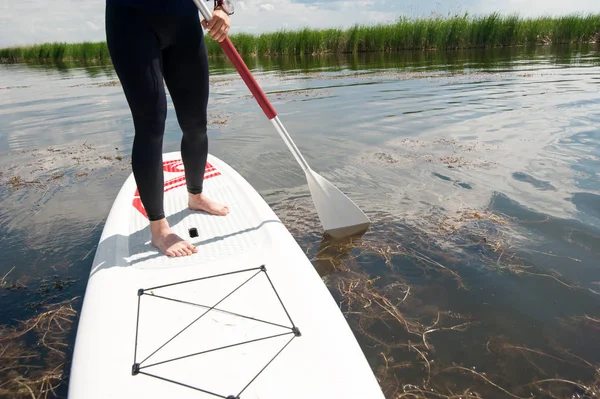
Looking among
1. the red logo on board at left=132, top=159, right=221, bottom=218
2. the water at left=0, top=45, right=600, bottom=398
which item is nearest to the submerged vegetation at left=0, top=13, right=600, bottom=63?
the water at left=0, top=45, right=600, bottom=398

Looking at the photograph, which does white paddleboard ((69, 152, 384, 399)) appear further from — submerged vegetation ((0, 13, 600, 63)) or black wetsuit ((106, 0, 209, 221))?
submerged vegetation ((0, 13, 600, 63))

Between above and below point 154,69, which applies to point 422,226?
below

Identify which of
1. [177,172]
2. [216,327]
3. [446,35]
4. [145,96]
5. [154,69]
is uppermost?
[446,35]

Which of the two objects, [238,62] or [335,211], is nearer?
[238,62]

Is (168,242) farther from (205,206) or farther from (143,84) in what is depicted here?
(143,84)

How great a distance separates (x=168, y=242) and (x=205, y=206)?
21.9 inches

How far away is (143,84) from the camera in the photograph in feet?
6.52

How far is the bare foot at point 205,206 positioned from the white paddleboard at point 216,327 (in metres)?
0.35

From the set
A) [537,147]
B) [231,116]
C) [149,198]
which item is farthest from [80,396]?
[231,116]

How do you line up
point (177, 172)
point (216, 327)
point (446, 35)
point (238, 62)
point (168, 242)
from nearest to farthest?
point (216, 327) < point (168, 242) < point (238, 62) < point (177, 172) < point (446, 35)

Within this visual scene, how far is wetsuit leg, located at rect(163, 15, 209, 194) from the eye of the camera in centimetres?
217

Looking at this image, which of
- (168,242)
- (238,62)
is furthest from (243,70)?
(168,242)

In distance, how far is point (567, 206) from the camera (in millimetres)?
2871

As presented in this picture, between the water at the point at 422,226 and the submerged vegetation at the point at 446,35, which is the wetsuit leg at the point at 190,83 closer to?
the water at the point at 422,226
